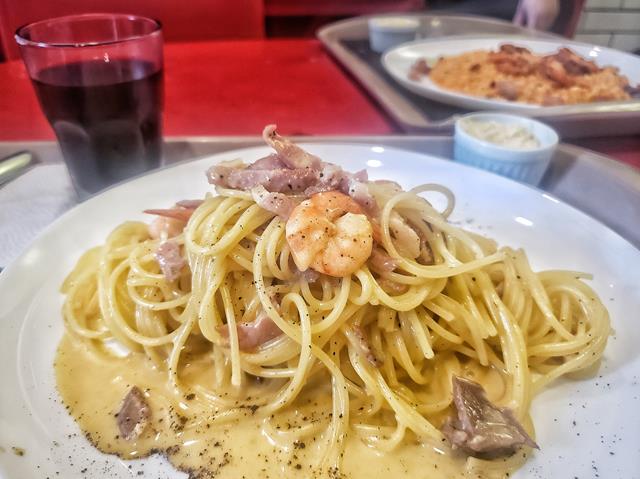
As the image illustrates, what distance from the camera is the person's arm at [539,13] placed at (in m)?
5.27

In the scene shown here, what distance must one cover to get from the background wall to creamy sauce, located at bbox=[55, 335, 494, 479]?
6953mm

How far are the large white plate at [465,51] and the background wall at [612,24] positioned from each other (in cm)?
328

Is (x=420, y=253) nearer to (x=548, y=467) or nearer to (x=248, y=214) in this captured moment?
(x=248, y=214)

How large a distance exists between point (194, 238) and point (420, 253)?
0.67m

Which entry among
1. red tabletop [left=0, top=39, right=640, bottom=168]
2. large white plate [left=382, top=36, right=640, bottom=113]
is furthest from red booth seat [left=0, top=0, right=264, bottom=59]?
large white plate [left=382, top=36, right=640, bottom=113]

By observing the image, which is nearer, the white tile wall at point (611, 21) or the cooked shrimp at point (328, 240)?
the cooked shrimp at point (328, 240)

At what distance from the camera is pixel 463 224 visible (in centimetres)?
198

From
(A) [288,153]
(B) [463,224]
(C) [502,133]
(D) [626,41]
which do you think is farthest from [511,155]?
(D) [626,41]

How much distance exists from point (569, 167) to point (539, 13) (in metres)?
3.74

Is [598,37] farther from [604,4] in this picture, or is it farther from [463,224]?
[463,224]

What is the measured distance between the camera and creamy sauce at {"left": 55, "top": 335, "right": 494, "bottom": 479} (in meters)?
1.25

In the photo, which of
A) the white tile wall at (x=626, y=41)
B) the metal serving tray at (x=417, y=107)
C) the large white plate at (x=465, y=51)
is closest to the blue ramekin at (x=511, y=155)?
the metal serving tray at (x=417, y=107)

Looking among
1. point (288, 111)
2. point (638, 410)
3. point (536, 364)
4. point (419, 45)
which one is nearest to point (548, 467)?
point (638, 410)

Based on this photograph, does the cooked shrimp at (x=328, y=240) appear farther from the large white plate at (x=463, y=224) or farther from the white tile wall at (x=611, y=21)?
the white tile wall at (x=611, y=21)
